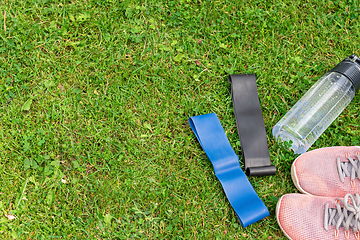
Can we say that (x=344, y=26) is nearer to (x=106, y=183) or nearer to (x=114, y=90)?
(x=114, y=90)

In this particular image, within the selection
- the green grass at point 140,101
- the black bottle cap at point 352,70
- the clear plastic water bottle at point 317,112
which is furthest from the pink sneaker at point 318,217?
the black bottle cap at point 352,70

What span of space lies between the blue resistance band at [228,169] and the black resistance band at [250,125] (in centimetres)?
12

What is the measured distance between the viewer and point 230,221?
7.80 ft

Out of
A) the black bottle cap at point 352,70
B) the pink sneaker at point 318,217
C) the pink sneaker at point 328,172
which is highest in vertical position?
the black bottle cap at point 352,70

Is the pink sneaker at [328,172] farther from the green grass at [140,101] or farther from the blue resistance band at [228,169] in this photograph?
the blue resistance band at [228,169]

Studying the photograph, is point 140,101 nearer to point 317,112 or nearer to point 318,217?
point 317,112

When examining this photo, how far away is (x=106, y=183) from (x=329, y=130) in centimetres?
201

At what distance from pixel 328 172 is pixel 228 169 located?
0.80m

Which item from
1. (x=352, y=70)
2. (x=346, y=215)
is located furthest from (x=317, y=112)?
(x=346, y=215)

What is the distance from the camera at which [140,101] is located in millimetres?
2605

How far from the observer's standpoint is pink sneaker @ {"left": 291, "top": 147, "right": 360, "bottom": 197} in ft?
7.60

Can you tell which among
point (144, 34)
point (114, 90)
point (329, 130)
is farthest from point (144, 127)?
point (329, 130)

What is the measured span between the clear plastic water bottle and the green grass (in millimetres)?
97

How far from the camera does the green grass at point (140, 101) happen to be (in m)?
2.33
